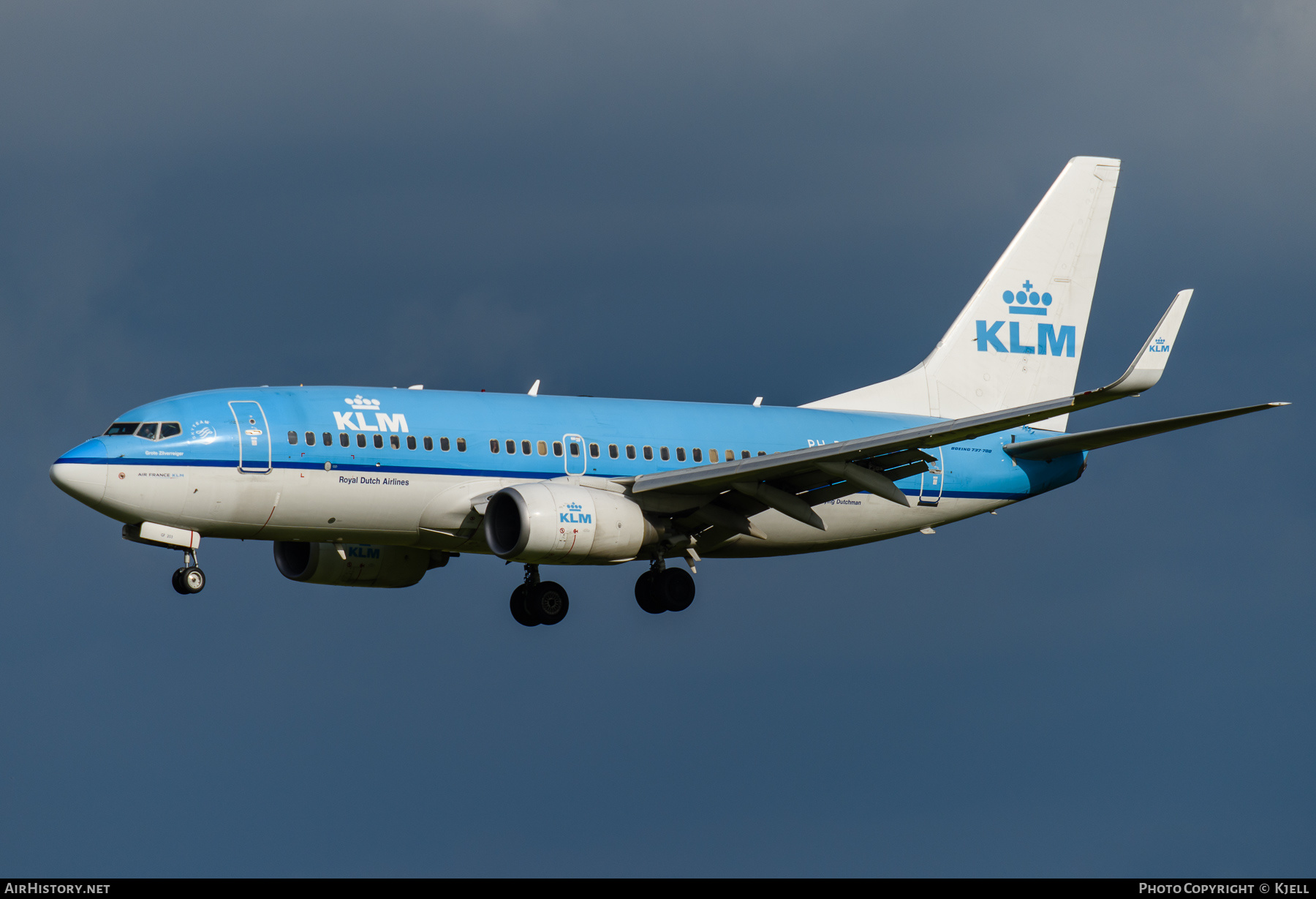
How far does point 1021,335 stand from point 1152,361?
668 inches

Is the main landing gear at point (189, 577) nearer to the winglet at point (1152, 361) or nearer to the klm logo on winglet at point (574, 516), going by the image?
the klm logo on winglet at point (574, 516)

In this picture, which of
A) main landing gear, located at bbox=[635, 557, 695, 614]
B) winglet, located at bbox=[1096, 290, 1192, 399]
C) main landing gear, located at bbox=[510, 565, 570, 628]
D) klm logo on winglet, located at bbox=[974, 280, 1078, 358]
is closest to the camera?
winglet, located at bbox=[1096, 290, 1192, 399]

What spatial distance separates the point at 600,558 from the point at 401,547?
754cm

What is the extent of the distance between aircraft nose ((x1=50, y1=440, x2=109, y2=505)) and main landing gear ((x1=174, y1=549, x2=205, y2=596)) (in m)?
2.44

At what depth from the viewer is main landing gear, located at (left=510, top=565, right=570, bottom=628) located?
155ft

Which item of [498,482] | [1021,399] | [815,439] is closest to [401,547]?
[498,482]

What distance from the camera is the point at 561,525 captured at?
4150 centimetres

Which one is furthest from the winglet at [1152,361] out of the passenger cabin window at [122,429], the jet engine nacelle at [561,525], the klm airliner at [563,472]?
the passenger cabin window at [122,429]

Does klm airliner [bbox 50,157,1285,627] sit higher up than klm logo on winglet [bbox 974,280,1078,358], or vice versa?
klm logo on winglet [bbox 974,280,1078,358]

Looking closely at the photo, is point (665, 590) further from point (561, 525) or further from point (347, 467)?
point (347, 467)

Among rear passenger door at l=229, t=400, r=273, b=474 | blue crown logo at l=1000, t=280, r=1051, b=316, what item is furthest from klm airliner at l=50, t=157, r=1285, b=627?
blue crown logo at l=1000, t=280, r=1051, b=316

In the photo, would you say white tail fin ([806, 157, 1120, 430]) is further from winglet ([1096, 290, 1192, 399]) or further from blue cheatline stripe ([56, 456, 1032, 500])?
winglet ([1096, 290, 1192, 399])

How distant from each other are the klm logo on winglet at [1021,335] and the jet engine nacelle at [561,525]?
15.9 metres

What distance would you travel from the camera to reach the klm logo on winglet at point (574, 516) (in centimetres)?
4156
